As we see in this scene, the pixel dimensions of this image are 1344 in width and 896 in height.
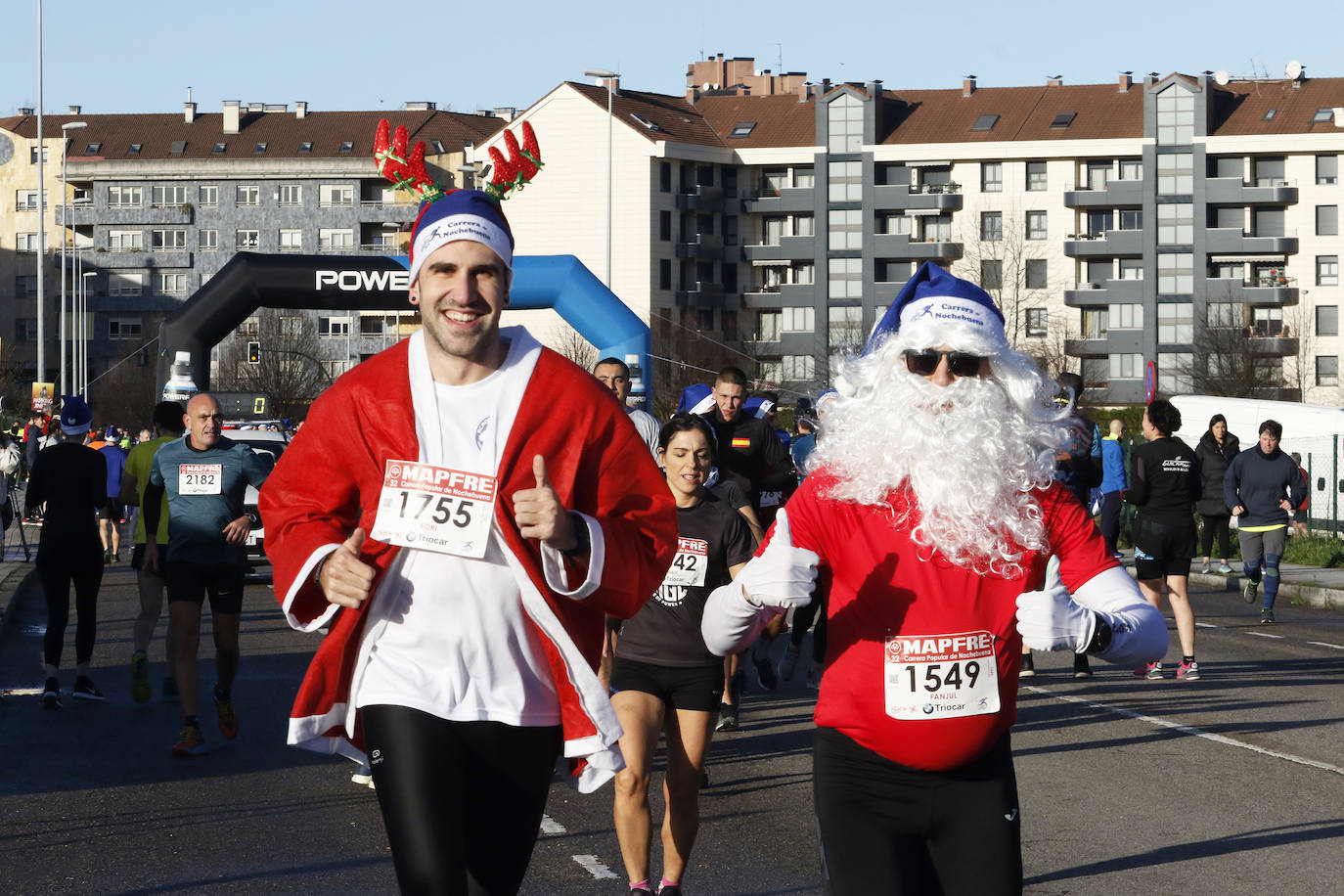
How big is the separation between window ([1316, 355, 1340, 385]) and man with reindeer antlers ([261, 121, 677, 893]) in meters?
89.6

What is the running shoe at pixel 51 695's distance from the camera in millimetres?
11867

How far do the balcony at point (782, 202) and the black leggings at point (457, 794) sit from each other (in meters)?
90.5

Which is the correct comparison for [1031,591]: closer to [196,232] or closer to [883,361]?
[883,361]

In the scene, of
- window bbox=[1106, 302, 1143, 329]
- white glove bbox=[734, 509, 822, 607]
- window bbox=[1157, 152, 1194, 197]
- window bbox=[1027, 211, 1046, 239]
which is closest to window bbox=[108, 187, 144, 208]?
window bbox=[1027, 211, 1046, 239]

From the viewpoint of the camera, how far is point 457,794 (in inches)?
156

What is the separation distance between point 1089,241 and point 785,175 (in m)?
16.0

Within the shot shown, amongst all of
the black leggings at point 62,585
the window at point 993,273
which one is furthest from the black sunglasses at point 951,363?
the window at point 993,273

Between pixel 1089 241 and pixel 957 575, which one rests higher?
pixel 1089 241

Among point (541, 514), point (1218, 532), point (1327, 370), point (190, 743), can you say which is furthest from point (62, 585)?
point (1327, 370)

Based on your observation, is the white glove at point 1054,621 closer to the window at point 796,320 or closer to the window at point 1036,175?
the window at point 796,320

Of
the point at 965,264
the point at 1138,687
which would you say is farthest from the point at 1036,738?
the point at 965,264

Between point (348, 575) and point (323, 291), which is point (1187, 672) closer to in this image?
point (348, 575)

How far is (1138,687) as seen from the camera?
43.1 feet

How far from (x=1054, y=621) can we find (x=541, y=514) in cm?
108
